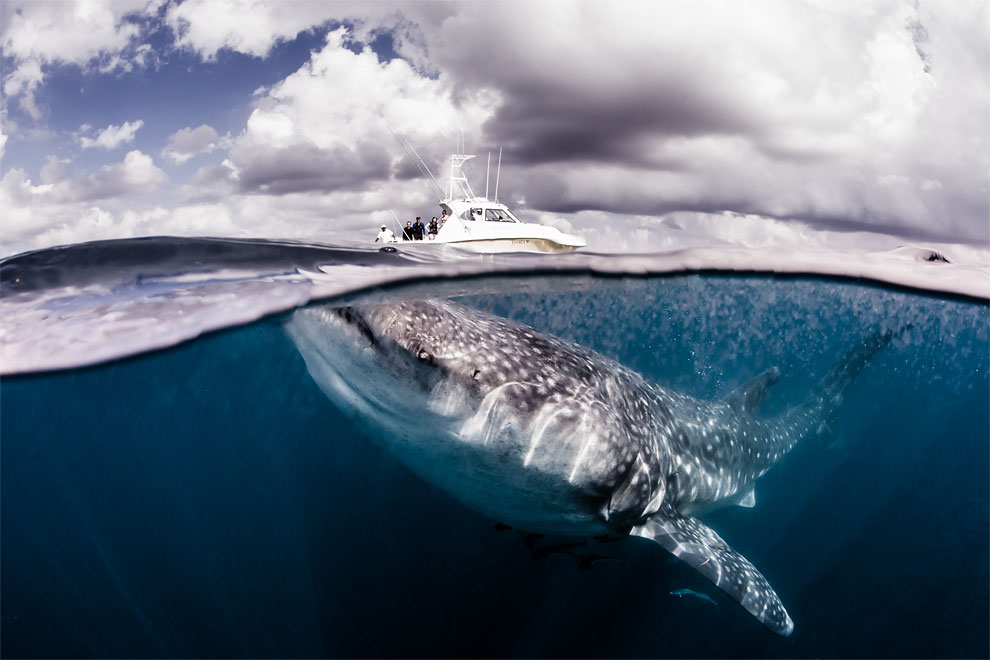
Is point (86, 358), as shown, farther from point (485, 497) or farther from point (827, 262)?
point (827, 262)

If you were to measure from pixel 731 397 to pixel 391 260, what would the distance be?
4709 millimetres

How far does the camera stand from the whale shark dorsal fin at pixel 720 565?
13.8ft

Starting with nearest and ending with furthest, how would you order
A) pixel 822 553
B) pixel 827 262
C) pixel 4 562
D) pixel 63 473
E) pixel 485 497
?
pixel 485 497
pixel 4 562
pixel 63 473
pixel 827 262
pixel 822 553

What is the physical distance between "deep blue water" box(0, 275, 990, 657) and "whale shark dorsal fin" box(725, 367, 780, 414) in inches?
83.4

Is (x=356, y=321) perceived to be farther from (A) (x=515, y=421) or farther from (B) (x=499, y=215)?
(B) (x=499, y=215)

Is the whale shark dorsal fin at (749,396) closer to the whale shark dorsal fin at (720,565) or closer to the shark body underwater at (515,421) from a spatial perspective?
the shark body underwater at (515,421)

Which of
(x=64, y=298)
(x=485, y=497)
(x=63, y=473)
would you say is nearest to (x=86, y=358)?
(x=64, y=298)

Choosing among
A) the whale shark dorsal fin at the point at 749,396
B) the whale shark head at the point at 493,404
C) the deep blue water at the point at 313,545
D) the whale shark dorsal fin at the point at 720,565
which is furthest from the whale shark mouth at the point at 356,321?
the whale shark dorsal fin at the point at 749,396

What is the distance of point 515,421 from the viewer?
12.5 ft

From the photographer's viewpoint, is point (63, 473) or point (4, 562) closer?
point (4, 562)

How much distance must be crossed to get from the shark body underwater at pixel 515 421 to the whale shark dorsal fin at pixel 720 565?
1cm

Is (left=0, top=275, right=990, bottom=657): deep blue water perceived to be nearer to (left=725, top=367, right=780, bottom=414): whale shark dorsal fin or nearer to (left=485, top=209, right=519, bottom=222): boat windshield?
(left=725, top=367, right=780, bottom=414): whale shark dorsal fin

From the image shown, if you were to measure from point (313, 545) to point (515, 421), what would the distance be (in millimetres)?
4726

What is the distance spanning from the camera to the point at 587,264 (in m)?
7.52
